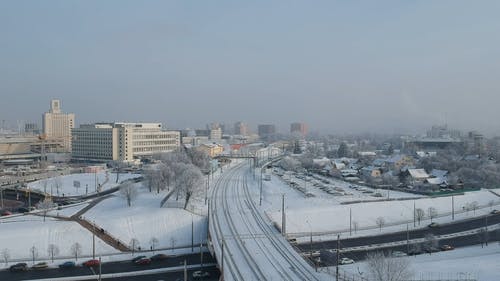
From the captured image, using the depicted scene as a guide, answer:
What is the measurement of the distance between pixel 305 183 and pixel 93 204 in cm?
1860

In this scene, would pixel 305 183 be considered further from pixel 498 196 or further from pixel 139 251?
pixel 139 251

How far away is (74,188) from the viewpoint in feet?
111

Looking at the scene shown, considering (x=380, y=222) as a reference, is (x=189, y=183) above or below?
above

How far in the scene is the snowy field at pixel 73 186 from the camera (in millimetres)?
32219

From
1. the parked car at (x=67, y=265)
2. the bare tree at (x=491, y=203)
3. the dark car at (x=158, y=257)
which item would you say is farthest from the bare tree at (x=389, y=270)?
the bare tree at (x=491, y=203)

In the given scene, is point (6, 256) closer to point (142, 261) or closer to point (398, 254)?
point (142, 261)

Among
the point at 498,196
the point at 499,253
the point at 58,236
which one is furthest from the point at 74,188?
the point at 498,196

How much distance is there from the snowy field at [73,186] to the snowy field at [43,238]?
11154 millimetres

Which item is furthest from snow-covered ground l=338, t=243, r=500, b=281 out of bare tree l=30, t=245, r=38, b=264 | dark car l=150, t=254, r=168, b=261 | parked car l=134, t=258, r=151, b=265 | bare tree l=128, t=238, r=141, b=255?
bare tree l=30, t=245, r=38, b=264

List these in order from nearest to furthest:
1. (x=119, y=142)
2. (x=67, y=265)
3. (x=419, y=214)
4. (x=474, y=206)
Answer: (x=67, y=265)
(x=419, y=214)
(x=474, y=206)
(x=119, y=142)

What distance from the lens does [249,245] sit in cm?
1806

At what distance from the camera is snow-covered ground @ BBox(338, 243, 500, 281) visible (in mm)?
13961

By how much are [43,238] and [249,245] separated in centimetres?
934

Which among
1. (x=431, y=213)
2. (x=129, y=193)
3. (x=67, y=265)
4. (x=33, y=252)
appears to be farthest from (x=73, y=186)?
(x=431, y=213)
